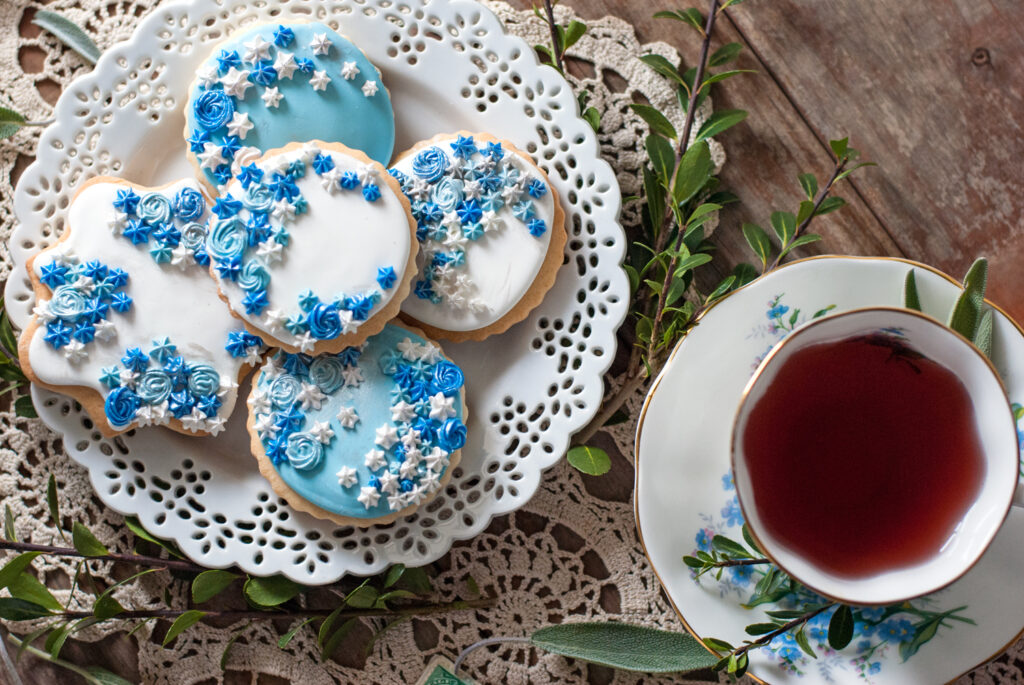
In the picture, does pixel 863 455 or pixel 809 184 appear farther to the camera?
pixel 809 184

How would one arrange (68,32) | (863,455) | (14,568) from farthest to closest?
(68,32), (14,568), (863,455)

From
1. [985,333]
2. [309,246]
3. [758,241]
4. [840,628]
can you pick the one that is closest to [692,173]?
[758,241]

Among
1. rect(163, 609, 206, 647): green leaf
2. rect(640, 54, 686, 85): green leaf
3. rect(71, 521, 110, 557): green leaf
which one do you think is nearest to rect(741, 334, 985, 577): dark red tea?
rect(640, 54, 686, 85): green leaf

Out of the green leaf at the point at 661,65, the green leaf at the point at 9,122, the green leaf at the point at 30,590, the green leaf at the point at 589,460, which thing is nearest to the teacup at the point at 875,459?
the green leaf at the point at 589,460

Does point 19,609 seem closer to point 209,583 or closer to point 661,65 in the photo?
point 209,583

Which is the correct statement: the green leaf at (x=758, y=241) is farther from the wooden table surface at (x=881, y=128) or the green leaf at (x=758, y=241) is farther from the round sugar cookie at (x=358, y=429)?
the round sugar cookie at (x=358, y=429)

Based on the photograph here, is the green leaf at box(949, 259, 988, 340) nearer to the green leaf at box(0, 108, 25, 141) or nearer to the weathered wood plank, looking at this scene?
the weathered wood plank
